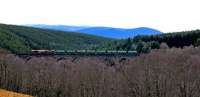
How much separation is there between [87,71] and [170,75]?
26527 mm

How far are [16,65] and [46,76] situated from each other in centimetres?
1624

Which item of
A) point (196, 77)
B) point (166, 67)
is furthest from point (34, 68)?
point (196, 77)

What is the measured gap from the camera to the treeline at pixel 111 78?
75.8 metres

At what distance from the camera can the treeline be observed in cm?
7584

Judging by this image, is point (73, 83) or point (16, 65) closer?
point (73, 83)

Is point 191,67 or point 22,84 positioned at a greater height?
point 191,67

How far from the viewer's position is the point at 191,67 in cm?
7788

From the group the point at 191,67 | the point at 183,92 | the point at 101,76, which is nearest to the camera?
the point at 183,92

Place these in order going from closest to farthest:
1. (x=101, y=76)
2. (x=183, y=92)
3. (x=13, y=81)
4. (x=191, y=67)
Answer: (x=183, y=92)
(x=191, y=67)
(x=101, y=76)
(x=13, y=81)

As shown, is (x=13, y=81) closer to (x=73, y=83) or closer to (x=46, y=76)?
(x=46, y=76)

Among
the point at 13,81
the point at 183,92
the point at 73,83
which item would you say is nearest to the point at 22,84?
the point at 13,81

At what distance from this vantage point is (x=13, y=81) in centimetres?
12094

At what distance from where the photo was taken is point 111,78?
319ft

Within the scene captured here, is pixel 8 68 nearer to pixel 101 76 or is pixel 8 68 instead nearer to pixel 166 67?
pixel 101 76
